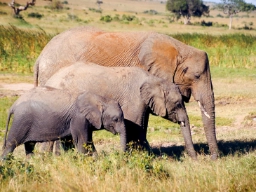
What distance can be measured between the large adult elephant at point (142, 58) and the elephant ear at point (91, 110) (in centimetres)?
179

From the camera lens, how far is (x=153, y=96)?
9.44 m

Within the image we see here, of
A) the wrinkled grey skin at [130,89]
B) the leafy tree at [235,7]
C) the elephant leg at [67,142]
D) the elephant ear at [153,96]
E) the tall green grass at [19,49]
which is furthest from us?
the leafy tree at [235,7]

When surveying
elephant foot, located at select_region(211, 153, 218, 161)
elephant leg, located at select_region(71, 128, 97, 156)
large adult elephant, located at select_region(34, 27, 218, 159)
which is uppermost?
large adult elephant, located at select_region(34, 27, 218, 159)

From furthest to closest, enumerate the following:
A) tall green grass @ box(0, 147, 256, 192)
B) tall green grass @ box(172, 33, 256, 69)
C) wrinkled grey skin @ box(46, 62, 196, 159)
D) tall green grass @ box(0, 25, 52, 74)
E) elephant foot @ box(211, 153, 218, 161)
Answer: tall green grass @ box(172, 33, 256, 69), tall green grass @ box(0, 25, 52, 74), elephant foot @ box(211, 153, 218, 161), wrinkled grey skin @ box(46, 62, 196, 159), tall green grass @ box(0, 147, 256, 192)

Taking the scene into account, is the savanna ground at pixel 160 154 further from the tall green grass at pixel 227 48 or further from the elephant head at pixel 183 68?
the elephant head at pixel 183 68

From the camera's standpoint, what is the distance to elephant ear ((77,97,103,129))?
8.73 meters

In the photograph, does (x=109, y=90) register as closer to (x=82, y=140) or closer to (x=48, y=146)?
(x=82, y=140)

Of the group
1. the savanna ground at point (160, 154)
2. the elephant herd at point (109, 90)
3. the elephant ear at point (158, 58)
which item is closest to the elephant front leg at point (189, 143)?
the elephant herd at point (109, 90)

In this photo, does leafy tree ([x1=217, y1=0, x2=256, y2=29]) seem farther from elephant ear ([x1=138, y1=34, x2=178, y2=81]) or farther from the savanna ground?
elephant ear ([x1=138, y1=34, x2=178, y2=81])

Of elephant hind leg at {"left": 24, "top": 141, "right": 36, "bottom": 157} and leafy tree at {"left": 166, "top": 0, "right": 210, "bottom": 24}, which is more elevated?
elephant hind leg at {"left": 24, "top": 141, "right": 36, "bottom": 157}

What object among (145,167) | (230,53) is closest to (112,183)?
(145,167)

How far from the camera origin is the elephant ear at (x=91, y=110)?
28.6 ft

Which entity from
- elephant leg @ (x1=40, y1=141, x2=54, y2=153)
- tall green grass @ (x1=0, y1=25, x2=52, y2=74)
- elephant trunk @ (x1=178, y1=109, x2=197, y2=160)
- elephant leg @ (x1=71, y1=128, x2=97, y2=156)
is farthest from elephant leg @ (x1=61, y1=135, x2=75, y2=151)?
tall green grass @ (x1=0, y1=25, x2=52, y2=74)

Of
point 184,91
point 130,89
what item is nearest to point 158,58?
point 184,91
